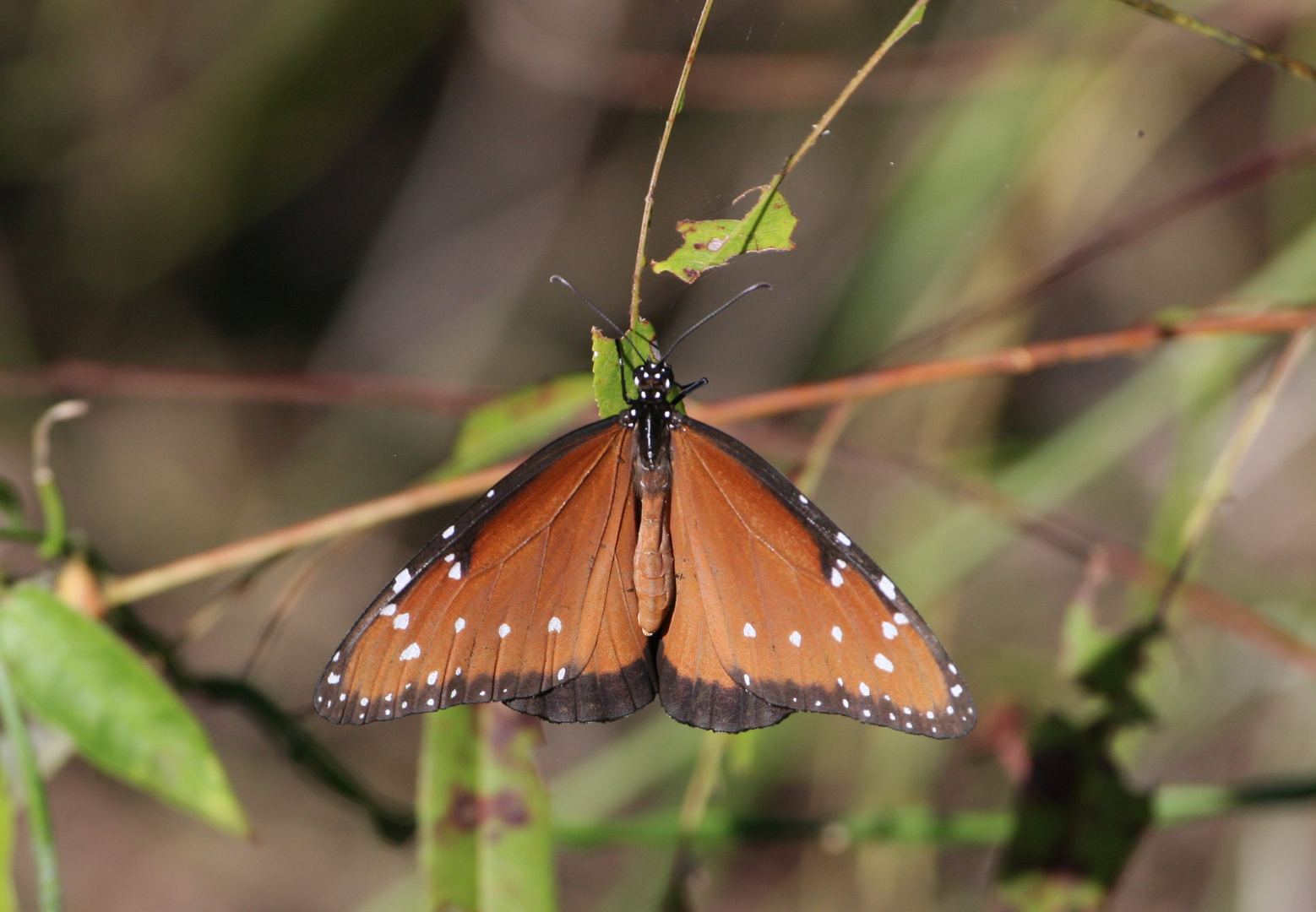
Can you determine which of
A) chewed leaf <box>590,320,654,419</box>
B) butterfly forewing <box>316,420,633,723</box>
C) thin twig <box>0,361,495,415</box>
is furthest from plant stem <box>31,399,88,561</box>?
chewed leaf <box>590,320,654,419</box>

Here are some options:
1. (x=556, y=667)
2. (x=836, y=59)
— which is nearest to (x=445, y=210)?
(x=836, y=59)

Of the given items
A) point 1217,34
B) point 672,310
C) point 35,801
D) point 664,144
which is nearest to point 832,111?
point 664,144

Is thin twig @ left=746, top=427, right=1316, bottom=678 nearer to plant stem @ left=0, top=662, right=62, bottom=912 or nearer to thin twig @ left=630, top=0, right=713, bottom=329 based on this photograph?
thin twig @ left=630, top=0, right=713, bottom=329

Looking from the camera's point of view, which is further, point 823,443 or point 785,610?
point 823,443

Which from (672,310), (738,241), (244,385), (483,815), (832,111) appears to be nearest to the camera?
(832,111)

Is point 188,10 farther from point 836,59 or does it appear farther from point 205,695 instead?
point 205,695

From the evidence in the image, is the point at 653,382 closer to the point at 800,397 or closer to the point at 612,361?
the point at 612,361
